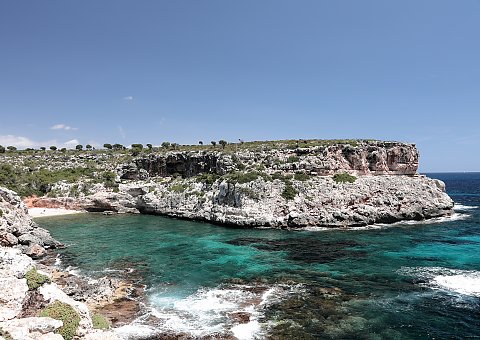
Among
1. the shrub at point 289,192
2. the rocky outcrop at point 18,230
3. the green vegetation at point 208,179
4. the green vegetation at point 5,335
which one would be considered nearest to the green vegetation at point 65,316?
the green vegetation at point 5,335

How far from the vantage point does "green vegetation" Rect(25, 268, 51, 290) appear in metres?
16.9

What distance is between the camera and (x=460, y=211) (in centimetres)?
7238

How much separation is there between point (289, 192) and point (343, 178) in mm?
11534

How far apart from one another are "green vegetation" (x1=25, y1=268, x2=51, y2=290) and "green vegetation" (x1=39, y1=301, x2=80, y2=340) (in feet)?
7.83

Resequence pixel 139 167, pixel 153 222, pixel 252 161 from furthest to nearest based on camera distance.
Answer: pixel 139 167 < pixel 252 161 < pixel 153 222

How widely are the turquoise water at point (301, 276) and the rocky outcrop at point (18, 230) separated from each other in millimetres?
3169

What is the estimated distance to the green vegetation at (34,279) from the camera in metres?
16.9

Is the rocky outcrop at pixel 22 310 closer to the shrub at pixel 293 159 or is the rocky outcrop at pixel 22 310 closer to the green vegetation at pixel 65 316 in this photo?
the green vegetation at pixel 65 316

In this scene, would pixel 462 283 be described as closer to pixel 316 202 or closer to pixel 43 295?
pixel 316 202

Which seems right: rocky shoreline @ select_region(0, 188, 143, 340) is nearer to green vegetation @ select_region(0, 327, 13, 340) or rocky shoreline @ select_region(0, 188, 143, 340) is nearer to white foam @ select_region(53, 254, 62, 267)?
green vegetation @ select_region(0, 327, 13, 340)

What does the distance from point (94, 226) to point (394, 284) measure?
48.7m

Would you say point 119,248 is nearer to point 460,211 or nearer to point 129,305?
point 129,305

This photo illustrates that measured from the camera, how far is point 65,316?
14227mm

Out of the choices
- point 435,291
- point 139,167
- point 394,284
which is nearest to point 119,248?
point 394,284
